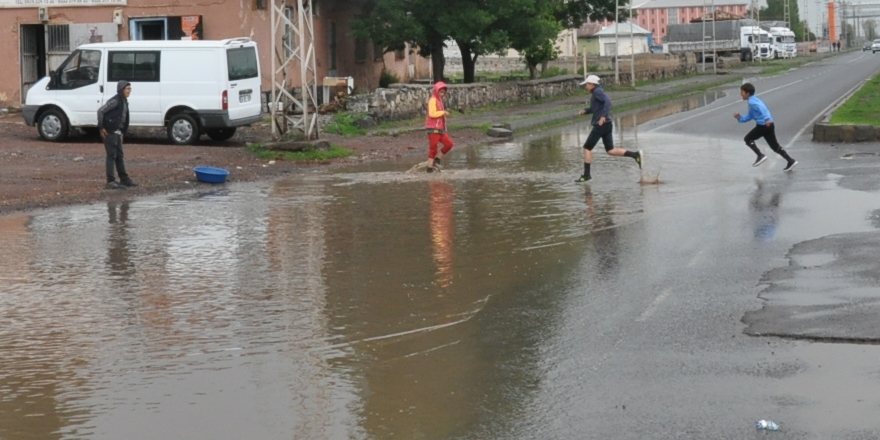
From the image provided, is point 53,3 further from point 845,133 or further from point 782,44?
point 782,44

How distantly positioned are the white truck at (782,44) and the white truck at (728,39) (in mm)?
1754

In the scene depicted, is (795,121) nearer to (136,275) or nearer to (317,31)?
(317,31)

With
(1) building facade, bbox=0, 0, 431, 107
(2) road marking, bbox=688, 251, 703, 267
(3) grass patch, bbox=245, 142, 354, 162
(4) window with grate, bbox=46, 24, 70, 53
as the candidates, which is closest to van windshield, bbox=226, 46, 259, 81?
(3) grass patch, bbox=245, 142, 354, 162

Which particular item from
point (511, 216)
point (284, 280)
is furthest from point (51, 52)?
point (284, 280)

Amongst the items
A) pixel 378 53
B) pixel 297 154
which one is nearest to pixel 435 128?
pixel 297 154

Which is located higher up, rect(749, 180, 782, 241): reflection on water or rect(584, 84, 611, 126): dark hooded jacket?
rect(584, 84, 611, 126): dark hooded jacket

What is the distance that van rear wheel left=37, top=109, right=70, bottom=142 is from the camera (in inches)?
989

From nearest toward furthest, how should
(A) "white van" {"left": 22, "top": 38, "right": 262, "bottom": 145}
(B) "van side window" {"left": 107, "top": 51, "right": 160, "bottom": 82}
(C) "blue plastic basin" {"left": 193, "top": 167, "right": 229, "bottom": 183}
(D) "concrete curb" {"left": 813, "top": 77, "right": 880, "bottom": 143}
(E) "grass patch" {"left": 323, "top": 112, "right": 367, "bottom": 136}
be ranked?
(C) "blue plastic basin" {"left": 193, "top": 167, "right": 229, "bottom": 183}, (D) "concrete curb" {"left": 813, "top": 77, "right": 880, "bottom": 143}, (A) "white van" {"left": 22, "top": 38, "right": 262, "bottom": 145}, (B) "van side window" {"left": 107, "top": 51, "right": 160, "bottom": 82}, (E) "grass patch" {"left": 323, "top": 112, "right": 367, "bottom": 136}

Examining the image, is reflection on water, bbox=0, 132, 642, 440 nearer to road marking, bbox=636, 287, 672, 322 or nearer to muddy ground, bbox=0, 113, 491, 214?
road marking, bbox=636, 287, 672, 322

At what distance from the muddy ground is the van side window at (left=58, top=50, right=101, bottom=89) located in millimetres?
1254

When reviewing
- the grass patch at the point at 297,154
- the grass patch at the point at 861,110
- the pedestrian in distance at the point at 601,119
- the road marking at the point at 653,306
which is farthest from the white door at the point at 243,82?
the road marking at the point at 653,306

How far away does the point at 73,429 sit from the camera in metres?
6.52

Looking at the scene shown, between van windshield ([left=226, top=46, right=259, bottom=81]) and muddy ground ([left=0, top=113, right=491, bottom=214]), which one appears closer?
muddy ground ([left=0, top=113, right=491, bottom=214])

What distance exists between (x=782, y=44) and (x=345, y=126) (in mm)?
83543
